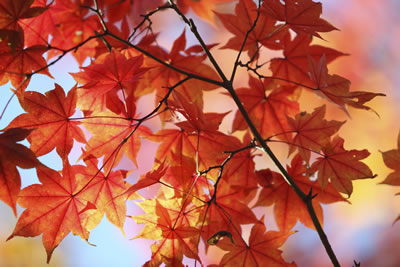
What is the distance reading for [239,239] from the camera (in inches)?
36.6

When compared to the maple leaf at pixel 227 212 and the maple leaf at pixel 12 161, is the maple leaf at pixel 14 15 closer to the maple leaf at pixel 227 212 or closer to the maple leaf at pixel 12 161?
the maple leaf at pixel 12 161

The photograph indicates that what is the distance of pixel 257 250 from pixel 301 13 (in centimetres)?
58

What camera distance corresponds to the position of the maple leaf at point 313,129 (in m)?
0.96

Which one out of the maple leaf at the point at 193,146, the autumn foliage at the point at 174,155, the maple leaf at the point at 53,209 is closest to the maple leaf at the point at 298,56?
the autumn foliage at the point at 174,155

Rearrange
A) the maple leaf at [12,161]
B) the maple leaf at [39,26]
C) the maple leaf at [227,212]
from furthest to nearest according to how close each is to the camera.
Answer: the maple leaf at [39,26]
the maple leaf at [227,212]
the maple leaf at [12,161]

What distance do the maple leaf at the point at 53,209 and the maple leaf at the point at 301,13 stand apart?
0.60 metres

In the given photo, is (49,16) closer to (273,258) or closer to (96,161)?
(96,161)

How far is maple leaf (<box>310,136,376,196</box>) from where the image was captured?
91 cm

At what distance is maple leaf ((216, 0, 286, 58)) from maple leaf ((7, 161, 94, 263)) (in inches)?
23.2

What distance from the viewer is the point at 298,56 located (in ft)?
3.72

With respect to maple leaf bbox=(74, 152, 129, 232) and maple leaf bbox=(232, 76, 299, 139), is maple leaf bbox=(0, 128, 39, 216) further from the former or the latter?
maple leaf bbox=(232, 76, 299, 139)

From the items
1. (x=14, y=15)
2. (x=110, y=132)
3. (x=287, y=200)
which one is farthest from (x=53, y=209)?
(x=287, y=200)

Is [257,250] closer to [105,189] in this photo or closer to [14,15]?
[105,189]

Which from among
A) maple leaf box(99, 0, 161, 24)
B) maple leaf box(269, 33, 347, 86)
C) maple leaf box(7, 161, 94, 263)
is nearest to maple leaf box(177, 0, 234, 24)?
maple leaf box(99, 0, 161, 24)
